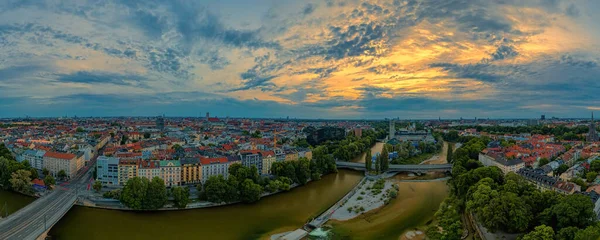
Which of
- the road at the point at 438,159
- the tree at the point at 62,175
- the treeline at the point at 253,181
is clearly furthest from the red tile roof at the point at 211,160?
the road at the point at 438,159

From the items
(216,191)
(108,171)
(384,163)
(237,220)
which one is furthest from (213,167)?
(384,163)

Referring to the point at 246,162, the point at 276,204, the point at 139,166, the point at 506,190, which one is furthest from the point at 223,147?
the point at 506,190

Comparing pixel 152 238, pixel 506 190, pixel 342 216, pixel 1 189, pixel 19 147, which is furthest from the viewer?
pixel 19 147

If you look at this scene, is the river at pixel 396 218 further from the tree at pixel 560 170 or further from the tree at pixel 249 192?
the tree at pixel 560 170

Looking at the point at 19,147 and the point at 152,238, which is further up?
the point at 19,147

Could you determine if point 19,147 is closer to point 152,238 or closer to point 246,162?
point 246,162

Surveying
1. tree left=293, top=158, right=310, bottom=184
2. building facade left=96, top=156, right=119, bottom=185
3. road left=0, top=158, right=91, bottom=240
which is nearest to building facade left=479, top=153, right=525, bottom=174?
tree left=293, top=158, right=310, bottom=184
